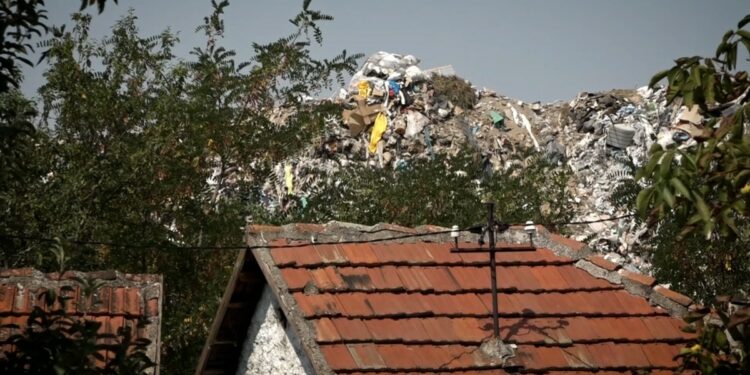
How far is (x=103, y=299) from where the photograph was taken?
27.4 feet

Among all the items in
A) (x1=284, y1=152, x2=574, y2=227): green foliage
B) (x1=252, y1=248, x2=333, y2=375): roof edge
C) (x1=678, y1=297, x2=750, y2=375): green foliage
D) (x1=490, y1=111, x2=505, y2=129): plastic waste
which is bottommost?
(x1=678, y1=297, x2=750, y2=375): green foliage

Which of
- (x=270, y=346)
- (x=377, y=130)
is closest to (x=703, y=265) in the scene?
(x=270, y=346)

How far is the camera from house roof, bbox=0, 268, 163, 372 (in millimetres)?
8055

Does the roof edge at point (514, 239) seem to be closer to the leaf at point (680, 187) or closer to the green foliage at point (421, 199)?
the leaf at point (680, 187)

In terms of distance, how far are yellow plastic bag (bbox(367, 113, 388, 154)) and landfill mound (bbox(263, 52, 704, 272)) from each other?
21 millimetres

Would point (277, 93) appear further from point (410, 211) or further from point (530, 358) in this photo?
point (530, 358)

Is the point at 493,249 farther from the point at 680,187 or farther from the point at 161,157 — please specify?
the point at 161,157

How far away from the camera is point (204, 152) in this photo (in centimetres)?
1493

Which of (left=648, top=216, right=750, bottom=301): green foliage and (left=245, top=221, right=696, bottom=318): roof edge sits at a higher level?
(left=648, top=216, right=750, bottom=301): green foliage

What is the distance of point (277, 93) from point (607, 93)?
12400mm

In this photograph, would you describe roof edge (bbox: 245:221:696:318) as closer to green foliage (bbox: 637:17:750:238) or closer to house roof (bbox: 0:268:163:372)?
house roof (bbox: 0:268:163:372)

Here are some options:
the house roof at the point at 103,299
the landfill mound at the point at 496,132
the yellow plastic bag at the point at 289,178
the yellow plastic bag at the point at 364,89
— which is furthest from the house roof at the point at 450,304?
the yellow plastic bag at the point at 364,89

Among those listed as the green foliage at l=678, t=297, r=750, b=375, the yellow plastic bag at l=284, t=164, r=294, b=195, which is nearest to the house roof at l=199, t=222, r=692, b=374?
the green foliage at l=678, t=297, r=750, b=375

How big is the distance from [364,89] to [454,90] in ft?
8.13
